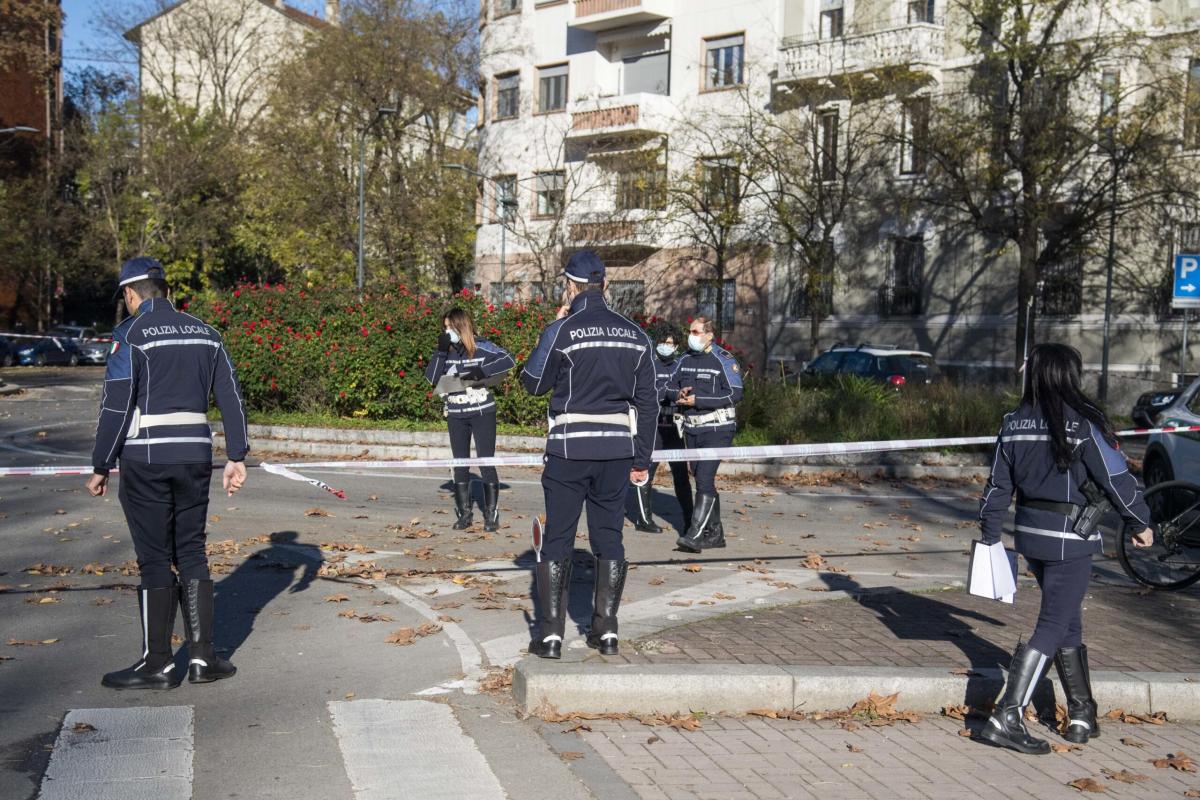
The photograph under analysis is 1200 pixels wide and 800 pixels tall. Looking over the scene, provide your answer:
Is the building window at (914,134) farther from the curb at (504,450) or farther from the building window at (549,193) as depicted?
the curb at (504,450)

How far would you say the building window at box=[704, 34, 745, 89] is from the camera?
41.2 meters

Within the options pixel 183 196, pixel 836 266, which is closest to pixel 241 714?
pixel 836 266

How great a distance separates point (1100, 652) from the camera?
7207 mm

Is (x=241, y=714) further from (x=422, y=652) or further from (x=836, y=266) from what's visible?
(x=836, y=266)

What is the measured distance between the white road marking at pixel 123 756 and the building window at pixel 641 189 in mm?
31704

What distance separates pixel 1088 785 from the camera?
5.24 m

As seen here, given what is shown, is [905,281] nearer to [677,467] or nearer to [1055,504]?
[677,467]

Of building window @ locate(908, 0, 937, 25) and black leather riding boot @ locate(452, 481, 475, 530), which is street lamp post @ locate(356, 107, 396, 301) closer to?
building window @ locate(908, 0, 937, 25)

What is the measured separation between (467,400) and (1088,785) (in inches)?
280

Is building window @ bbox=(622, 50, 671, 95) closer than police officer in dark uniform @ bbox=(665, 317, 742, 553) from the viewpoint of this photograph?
No

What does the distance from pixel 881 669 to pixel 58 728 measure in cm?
373

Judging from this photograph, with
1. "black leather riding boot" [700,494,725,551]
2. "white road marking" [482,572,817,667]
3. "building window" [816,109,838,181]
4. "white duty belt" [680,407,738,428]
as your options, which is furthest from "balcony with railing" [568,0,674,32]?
"white road marking" [482,572,817,667]

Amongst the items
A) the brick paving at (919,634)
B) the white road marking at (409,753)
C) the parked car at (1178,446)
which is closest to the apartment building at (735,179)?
the parked car at (1178,446)

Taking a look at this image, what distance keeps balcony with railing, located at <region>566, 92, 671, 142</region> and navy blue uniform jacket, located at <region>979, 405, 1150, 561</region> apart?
36.2m
